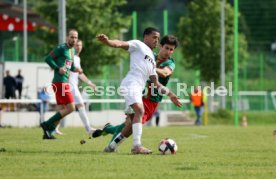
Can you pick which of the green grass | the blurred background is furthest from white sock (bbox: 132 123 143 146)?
the blurred background

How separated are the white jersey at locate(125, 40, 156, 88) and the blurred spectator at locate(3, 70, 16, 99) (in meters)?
20.3

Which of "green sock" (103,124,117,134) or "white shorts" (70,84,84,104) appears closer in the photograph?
"green sock" (103,124,117,134)

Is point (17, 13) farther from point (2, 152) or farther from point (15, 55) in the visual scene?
point (2, 152)

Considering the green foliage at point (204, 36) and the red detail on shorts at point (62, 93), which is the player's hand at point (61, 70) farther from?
the green foliage at point (204, 36)

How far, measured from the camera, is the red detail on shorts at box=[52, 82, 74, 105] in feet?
61.0

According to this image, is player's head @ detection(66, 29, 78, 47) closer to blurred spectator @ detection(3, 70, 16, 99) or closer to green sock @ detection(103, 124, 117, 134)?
green sock @ detection(103, 124, 117, 134)

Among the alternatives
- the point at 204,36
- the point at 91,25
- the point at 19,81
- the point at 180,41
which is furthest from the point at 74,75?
the point at 180,41

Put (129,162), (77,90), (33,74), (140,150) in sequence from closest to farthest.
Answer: (129,162)
(140,150)
(77,90)
(33,74)

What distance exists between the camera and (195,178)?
1018cm

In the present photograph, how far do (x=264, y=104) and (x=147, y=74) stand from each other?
40887 millimetres

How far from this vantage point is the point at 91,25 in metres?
41.8

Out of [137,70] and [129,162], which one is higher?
[137,70]

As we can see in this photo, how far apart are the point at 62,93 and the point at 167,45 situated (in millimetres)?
5031

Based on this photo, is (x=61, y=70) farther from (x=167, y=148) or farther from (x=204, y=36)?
(x=204, y=36)
